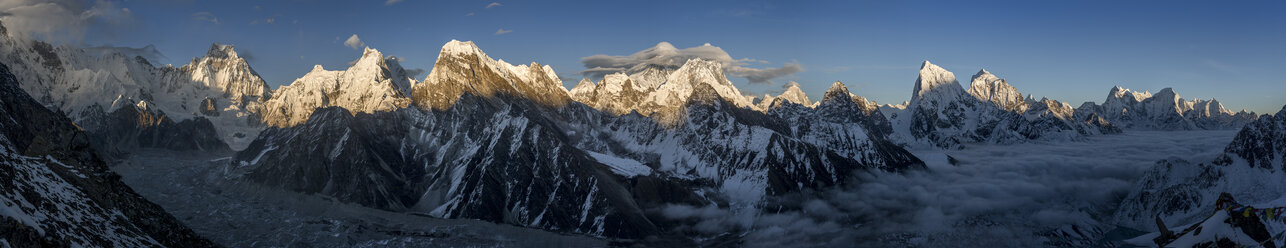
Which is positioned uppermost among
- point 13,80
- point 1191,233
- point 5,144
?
point 13,80

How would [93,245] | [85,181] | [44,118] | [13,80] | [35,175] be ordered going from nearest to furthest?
[93,245]
[35,175]
[85,181]
[44,118]
[13,80]

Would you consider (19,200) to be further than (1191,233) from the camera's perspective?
Yes

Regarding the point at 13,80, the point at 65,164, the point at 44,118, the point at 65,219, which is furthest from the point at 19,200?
the point at 13,80

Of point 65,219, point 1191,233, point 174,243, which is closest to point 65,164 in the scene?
point 174,243

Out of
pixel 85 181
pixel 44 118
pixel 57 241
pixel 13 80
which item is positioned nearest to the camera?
pixel 57 241

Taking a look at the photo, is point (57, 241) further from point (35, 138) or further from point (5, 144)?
point (35, 138)

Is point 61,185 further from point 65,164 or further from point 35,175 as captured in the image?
point 65,164

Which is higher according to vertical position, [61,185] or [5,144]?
[5,144]
